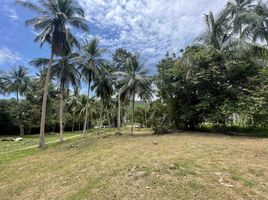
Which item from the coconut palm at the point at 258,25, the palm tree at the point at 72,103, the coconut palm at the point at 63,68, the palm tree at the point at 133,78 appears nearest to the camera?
the coconut palm at the point at 258,25

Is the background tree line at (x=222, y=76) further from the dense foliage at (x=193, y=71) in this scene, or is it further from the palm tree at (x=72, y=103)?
the palm tree at (x=72, y=103)

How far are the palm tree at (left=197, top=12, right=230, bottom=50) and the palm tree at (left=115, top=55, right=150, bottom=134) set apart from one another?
20.0 ft

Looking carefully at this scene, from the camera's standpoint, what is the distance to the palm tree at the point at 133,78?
21.2m

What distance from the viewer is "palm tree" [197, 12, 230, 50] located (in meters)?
18.5

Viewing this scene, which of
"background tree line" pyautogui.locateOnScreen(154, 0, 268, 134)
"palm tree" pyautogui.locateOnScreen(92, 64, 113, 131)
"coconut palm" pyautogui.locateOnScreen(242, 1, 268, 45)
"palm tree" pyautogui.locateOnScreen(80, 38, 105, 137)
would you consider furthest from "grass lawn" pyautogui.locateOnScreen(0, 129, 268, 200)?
"palm tree" pyautogui.locateOnScreen(92, 64, 113, 131)

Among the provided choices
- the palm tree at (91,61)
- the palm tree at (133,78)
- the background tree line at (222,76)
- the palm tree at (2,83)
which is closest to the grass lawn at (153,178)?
the background tree line at (222,76)

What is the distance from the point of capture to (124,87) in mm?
21234

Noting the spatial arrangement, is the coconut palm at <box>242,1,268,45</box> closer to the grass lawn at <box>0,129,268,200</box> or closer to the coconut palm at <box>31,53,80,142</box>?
the grass lawn at <box>0,129,268,200</box>

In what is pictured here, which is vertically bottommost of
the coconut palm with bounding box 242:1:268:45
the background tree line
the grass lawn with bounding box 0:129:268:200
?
the grass lawn with bounding box 0:129:268:200

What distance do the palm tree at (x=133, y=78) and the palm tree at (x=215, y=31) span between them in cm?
608

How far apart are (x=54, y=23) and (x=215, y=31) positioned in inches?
495

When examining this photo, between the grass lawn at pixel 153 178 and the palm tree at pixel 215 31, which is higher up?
the palm tree at pixel 215 31

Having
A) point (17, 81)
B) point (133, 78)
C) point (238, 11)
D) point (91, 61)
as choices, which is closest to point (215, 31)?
point (238, 11)

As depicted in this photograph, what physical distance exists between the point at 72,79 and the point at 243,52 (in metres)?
14.2
